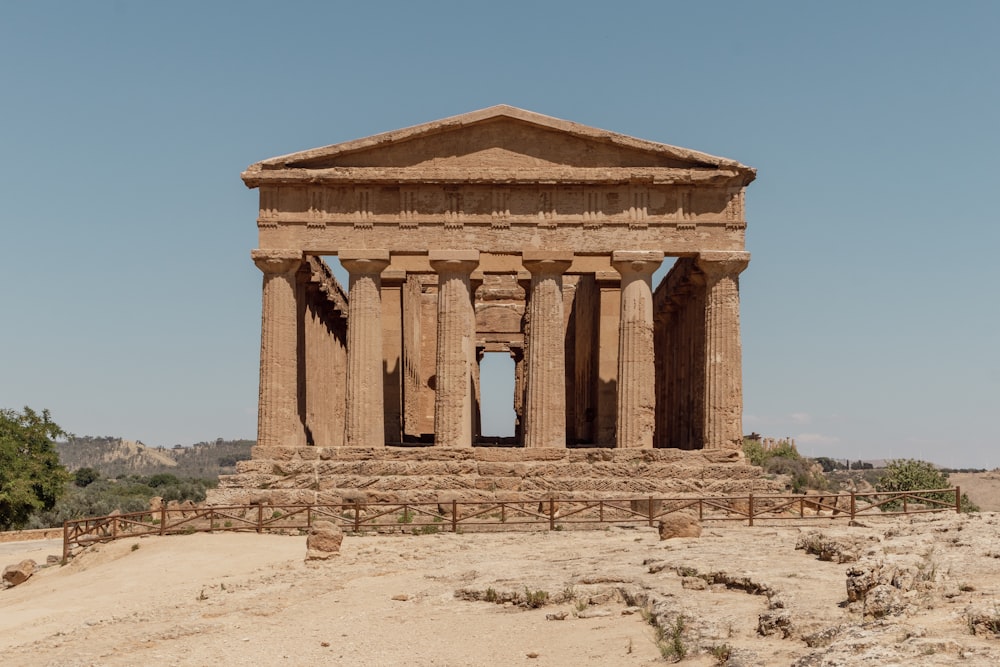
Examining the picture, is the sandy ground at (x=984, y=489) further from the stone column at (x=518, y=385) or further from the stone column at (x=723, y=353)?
Result: the stone column at (x=723, y=353)

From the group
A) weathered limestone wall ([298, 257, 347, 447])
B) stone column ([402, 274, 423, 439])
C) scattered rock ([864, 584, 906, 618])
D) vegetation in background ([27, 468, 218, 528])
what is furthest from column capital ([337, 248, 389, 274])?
scattered rock ([864, 584, 906, 618])

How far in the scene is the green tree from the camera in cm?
4669

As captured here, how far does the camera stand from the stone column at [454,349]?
3438 centimetres

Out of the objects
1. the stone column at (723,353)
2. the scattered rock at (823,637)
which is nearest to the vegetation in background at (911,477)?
the stone column at (723,353)

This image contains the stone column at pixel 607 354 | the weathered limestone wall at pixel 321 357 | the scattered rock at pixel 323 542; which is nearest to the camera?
the scattered rock at pixel 323 542

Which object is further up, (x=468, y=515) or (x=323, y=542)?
(x=468, y=515)

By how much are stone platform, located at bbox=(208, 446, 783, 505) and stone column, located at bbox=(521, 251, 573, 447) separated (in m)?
1.39

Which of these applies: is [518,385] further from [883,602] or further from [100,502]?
[883,602]

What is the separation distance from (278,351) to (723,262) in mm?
13334

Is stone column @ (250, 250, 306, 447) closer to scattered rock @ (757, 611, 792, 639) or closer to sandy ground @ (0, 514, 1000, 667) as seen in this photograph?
sandy ground @ (0, 514, 1000, 667)

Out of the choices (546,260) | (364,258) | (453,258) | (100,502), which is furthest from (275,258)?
(100,502)

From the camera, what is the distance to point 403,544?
24.8 meters

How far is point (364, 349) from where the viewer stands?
34812 millimetres

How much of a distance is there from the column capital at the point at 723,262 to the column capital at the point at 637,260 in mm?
1304
